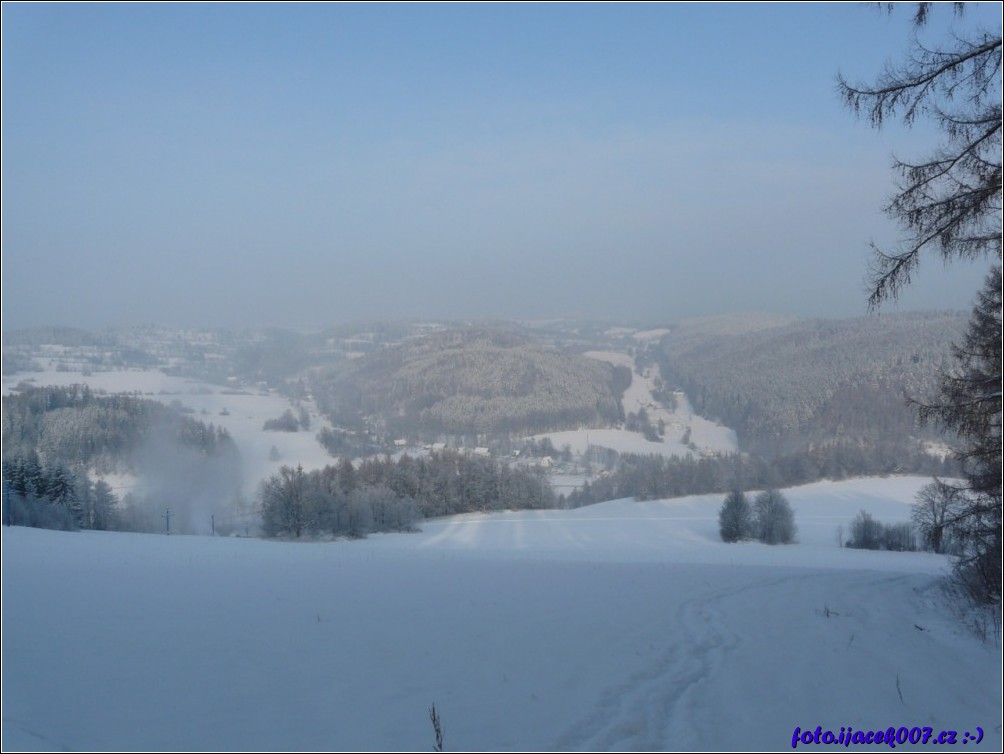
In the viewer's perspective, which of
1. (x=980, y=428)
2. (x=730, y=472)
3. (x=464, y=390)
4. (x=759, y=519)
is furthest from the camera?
(x=464, y=390)

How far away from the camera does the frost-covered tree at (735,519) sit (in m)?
32.7

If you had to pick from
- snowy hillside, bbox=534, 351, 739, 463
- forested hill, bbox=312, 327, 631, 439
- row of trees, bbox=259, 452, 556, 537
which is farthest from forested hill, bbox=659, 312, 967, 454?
row of trees, bbox=259, 452, 556, 537

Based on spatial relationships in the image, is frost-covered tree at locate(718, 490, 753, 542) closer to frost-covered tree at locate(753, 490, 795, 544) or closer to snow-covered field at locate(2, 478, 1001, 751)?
frost-covered tree at locate(753, 490, 795, 544)

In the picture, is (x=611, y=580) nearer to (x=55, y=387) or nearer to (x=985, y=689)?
(x=985, y=689)

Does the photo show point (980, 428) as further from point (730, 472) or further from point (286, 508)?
point (730, 472)

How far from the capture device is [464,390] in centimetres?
6003

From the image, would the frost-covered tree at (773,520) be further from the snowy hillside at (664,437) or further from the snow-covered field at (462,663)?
the snow-covered field at (462,663)

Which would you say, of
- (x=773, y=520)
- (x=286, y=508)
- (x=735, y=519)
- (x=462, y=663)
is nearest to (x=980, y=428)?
(x=462, y=663)

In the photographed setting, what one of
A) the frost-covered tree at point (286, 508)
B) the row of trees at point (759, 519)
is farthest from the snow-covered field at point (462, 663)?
the frost-covered tree at point (286, 508)

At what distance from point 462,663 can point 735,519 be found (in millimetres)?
30681

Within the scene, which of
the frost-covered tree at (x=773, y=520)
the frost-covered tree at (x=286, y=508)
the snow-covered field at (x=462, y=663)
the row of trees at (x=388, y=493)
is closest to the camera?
the snow-covered field at (x=462, y=663)

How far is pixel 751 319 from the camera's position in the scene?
355 ft

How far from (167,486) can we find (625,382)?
50992mm

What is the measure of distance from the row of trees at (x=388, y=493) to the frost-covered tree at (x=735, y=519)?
15.7 m
